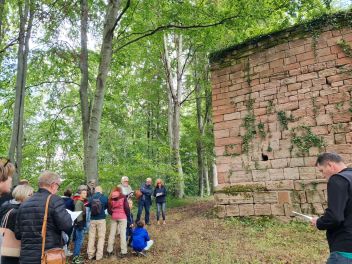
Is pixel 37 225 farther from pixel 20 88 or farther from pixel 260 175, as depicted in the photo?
pixel 20 88

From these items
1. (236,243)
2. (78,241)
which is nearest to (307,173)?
(236,243)

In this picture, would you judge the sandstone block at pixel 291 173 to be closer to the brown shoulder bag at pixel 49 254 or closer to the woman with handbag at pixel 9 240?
the brown shoulder bag at pixel 49 254

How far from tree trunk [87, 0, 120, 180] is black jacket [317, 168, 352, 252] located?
7766 millimetres

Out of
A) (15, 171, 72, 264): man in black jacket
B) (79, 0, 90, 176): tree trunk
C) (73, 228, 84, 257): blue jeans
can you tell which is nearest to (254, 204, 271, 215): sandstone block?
(73, 228, 84, 257): blue jeans

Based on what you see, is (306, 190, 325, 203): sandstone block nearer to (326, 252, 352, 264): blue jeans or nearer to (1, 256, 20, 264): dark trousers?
(326, 252, 352, 264): blue jeans

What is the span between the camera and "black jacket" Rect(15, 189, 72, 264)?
338cm

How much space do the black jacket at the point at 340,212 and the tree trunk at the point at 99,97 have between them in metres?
7.77

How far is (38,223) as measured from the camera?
3416 mm

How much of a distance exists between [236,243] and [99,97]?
19.7ft

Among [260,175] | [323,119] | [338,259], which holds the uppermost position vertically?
[323,119]

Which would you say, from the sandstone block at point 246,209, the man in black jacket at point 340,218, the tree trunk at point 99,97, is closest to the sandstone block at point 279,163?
the sandstone block at point 246,209

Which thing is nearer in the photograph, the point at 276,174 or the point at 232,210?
the point at 276,174

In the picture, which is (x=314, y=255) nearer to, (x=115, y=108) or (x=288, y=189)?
(x=288, y=189)

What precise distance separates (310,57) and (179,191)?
11.3 m
